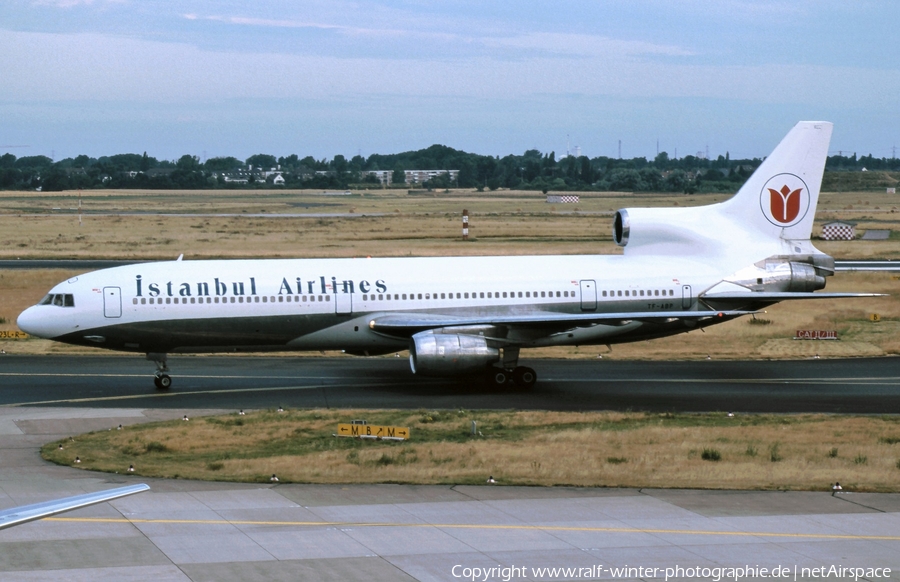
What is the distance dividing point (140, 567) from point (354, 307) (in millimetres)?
18701

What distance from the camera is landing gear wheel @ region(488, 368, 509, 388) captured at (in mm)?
35156

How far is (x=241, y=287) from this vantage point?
34250mm

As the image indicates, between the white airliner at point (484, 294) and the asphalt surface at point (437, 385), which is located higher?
the white airliner at point (484, 294)

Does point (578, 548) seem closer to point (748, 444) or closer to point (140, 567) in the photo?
point (140, 567)

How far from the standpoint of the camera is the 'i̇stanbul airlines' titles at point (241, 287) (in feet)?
111

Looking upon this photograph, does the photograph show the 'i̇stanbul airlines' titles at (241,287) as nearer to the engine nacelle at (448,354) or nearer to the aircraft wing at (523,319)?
the aircraft wing at (523,319)

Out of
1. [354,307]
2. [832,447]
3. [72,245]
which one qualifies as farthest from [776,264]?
[72,245]

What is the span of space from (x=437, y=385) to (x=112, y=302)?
1043 cm

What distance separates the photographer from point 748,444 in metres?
26.8

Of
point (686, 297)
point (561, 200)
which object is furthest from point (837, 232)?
point (561, 200)

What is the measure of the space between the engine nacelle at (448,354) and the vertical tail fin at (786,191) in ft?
36.3

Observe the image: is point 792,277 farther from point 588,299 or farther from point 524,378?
point 524,378

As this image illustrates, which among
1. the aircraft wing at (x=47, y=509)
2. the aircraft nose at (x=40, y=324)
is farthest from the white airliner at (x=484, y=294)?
the aircraft wing at (x=47, y=509)

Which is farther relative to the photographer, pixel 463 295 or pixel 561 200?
pixel 561 200
